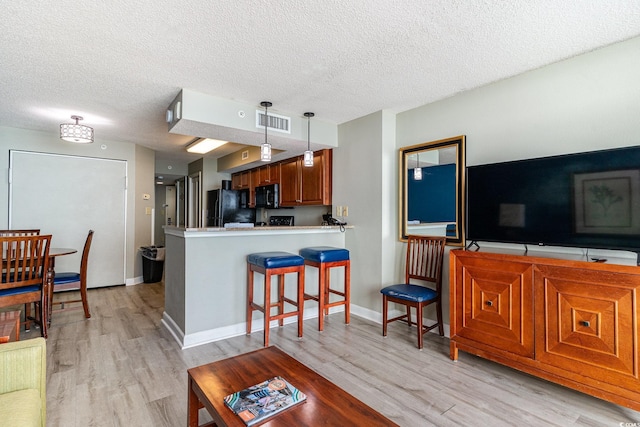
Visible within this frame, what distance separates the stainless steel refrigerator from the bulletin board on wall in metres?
1.48

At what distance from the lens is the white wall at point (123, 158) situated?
434 cm

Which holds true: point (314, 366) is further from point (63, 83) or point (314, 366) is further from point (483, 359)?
point (63, 83)

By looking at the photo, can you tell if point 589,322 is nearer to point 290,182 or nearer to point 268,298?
point 268,298

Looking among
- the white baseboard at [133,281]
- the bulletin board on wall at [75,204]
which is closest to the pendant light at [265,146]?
the bulletin board on wall at [75,204]

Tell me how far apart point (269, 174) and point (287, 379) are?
4147mm

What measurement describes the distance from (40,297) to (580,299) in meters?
4.33

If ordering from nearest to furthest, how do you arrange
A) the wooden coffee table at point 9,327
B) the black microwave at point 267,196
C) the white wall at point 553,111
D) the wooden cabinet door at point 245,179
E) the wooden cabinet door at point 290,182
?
the wooden coffee table at point 9,327
the white wall at point 553,111
the wooden cabinet door at point 290,182
the black microwave at point 267,196
the wooden cabinet door at point 245,179

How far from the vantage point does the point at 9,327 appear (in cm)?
176

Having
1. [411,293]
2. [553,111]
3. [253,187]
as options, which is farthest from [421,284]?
[253,187]

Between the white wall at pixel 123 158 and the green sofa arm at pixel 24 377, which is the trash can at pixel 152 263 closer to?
the white wall at pixel 123 158

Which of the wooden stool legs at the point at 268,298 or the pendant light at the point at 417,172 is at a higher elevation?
the pendant light at the point at 417,172

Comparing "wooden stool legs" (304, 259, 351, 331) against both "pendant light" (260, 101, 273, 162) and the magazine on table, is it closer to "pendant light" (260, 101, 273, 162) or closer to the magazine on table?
"pendant light" (260, 101, 273, 162)

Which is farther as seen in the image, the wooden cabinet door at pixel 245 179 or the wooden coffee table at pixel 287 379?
the wooden cabinet door at pixel 245 179

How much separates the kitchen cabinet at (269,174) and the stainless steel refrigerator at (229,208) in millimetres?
673
